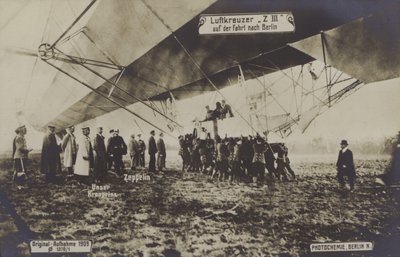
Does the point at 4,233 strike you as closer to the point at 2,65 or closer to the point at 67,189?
the point at 67,189

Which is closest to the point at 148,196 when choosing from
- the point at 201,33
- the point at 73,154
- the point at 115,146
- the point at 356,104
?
the point at 115,146

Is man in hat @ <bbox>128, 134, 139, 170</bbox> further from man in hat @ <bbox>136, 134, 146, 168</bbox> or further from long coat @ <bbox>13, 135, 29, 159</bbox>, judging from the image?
long coat @ <bbox>13, 135, 29, 159</bbox>

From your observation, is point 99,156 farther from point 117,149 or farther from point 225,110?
point 225,110

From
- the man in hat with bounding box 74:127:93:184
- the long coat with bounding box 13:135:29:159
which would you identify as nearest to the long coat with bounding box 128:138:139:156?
the man in hat with bounding box 74:127:93:184
